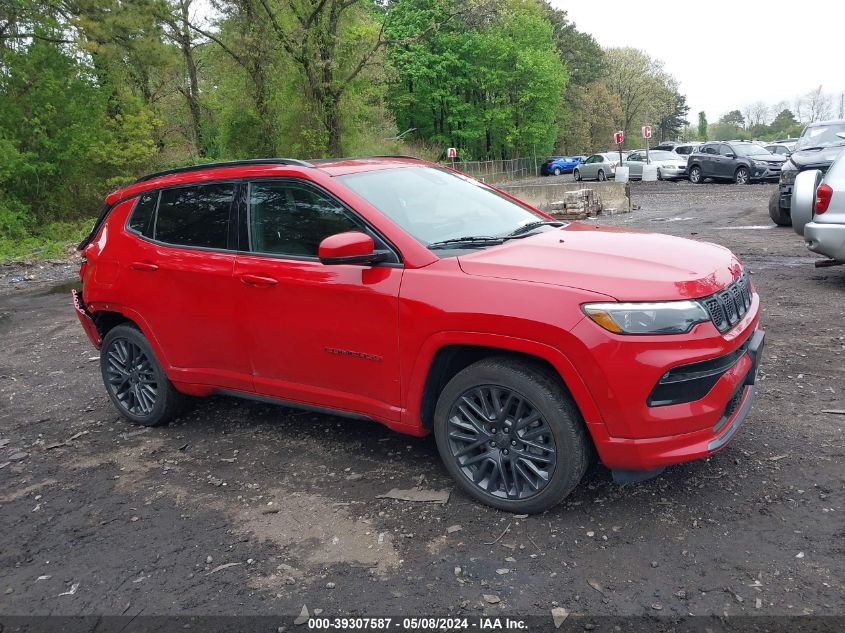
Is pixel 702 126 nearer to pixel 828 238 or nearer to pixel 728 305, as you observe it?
pixel 828 238

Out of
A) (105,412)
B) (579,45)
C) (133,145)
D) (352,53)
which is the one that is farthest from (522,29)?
(105,412)

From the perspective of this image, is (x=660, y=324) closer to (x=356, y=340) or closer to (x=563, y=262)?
(x=563, y=262)

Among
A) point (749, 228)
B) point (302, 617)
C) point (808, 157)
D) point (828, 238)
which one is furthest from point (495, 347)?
point (749, 228)

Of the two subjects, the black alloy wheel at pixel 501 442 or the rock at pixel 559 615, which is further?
the black alloy wheel at pixel 501 442

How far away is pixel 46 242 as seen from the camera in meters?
19.1

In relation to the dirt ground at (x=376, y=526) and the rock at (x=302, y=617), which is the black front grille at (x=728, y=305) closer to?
the dirt ground at (x=376, y=526)

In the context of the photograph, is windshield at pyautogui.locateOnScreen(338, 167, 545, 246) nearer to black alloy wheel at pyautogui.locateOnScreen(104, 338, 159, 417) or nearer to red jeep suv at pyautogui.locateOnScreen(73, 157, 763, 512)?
red jeep suv at pyautogui.locateOnScreen(73, 157, 763, 512)

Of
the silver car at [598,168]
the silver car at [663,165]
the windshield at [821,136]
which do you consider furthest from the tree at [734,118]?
the windshield at [821,136]

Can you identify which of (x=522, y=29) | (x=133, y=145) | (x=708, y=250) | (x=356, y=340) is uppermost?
(x=522, y=29)

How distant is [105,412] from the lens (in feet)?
18.4

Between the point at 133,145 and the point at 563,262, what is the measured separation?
21706 mm

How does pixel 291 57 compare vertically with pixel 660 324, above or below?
above

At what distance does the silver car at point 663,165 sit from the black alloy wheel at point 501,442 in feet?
97.6

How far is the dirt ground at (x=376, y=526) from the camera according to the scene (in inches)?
115
